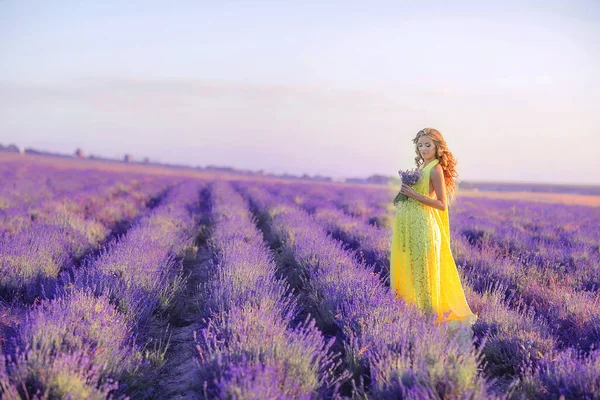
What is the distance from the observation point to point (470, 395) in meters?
2.33

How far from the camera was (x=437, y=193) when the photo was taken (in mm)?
4035

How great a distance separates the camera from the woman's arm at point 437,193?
13.1 ft

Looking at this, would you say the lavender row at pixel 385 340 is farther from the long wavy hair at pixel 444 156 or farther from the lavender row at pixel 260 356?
the long wavy hair at pixel 444 156

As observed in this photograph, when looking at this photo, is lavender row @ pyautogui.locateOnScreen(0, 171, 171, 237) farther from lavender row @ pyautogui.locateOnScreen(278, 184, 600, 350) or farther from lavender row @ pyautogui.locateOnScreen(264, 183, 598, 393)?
lavender row @ pyautogui.locateOnScreen(264, 183, 598, 393)

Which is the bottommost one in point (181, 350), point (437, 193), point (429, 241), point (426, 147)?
point (181, 350)

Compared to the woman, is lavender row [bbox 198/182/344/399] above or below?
below

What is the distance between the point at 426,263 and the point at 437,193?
1.96ft

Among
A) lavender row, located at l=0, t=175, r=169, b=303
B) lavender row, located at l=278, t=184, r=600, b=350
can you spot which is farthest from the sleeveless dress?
lavender row, located at l=0, t=175, r=169, b=303

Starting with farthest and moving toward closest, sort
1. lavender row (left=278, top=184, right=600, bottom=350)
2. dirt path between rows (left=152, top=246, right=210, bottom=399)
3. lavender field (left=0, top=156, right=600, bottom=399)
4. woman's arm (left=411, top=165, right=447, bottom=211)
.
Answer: woman's arm (left=411, top=165, right=447, bottom=211) < lavender row (left=278, top=184, right=600, bottom=350) < dirt path between rows (left=152, top=246, right=210, bottom=399) < lavender field (left=0, top=156, right=600, bottom=399)

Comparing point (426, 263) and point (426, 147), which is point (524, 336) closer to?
point (426, 263)

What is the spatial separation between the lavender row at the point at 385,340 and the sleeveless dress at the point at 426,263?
0.72 feet

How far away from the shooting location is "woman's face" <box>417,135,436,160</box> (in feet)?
13.5

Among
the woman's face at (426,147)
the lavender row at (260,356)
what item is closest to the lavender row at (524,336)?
the lavender row at (260,356)

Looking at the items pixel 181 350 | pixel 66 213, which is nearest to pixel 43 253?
pixel 181 350
